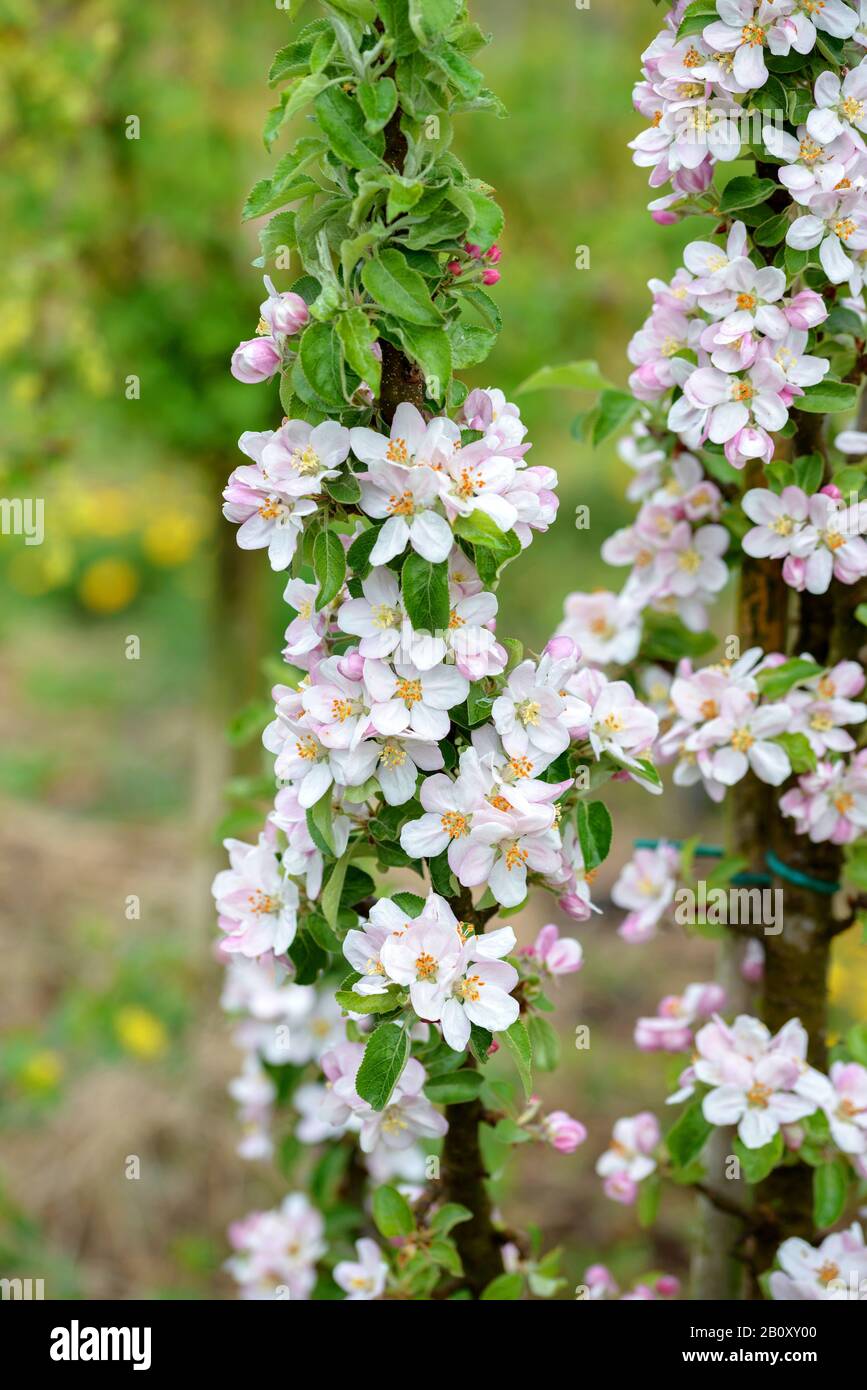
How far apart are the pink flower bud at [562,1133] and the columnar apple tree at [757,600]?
9cm

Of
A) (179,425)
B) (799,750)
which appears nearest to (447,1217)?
(799,750)

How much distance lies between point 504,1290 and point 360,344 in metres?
0.82

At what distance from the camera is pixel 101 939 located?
3.22 m

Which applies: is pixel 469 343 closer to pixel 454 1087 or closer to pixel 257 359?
pixel 257 359

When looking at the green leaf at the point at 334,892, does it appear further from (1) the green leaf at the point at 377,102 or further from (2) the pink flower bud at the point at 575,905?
(1) the green leaf at the point at 377,102

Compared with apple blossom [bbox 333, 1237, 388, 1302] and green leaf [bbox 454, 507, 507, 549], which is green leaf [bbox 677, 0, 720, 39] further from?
apple blossom [bbox 333, 1237, 388, 1302]

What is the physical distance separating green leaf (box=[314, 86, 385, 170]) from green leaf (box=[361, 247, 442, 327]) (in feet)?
0.21

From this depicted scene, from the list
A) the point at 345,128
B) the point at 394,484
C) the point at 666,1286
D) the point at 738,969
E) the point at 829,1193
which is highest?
the point at 345,128

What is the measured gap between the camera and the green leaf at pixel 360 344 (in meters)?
0.82

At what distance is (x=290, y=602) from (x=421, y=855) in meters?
0.21

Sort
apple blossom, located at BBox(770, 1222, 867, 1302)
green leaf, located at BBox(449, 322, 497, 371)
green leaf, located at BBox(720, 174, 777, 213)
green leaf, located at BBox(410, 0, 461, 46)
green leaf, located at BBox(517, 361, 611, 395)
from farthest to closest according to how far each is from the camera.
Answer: green leaf, located at BBox(517, 361, 611, 395)
apple blossom, located at BBox(770, 1222, 867, 1302)
green leaf, located at BBox(720, 174, 777, 213)
green leaf, located at BBox(449, 322, 497, 371)
green leaf, located at BBox(410, 0, 461, 46)

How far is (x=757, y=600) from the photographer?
127 cm

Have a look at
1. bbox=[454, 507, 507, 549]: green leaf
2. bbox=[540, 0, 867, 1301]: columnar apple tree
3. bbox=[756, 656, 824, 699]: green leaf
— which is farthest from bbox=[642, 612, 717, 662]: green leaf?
bbox=[454, 507, 507, 549]: green leaf

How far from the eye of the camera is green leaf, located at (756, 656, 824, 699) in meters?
1.12
